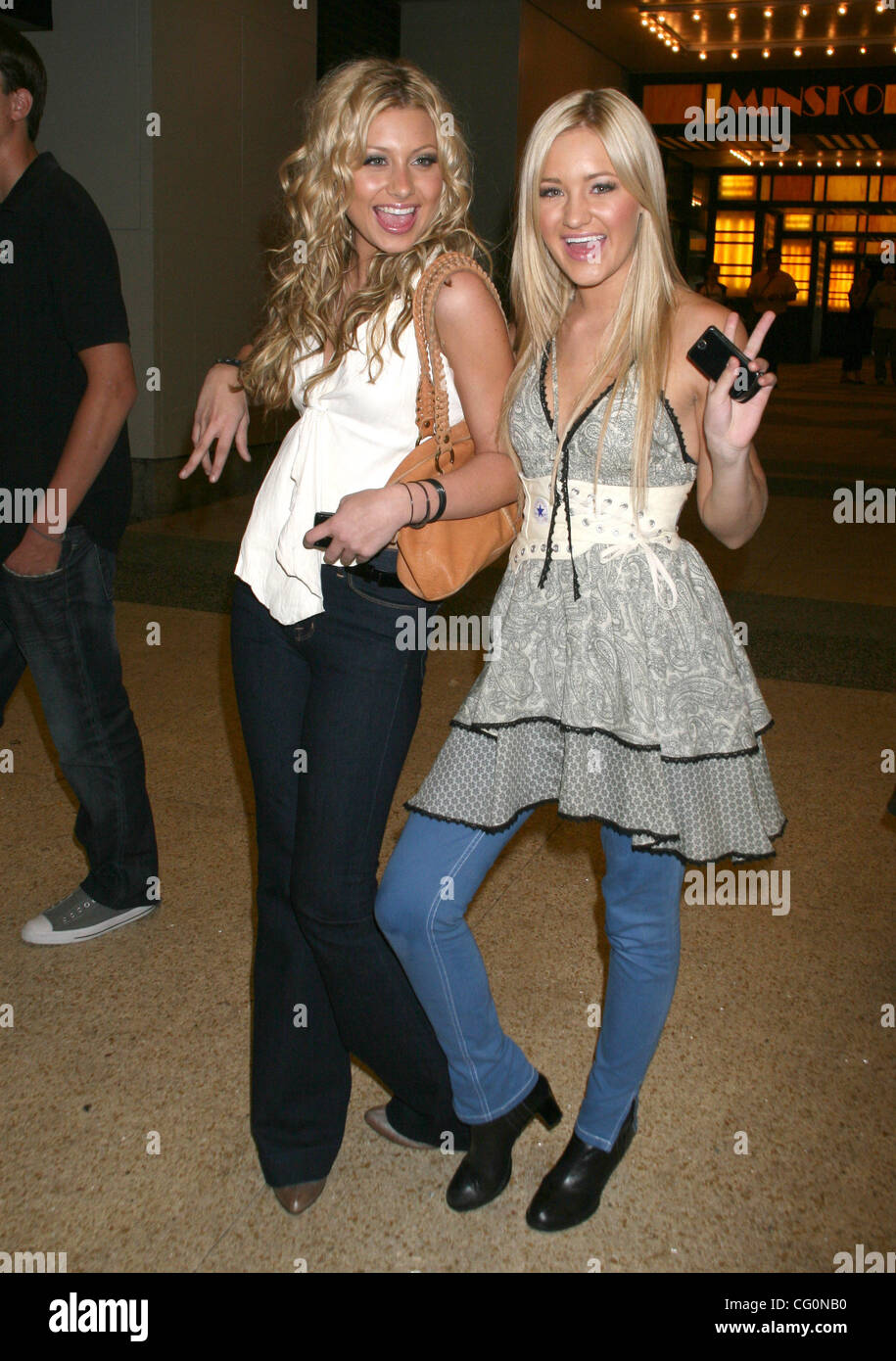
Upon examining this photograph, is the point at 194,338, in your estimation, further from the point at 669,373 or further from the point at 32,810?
the point at 669,373

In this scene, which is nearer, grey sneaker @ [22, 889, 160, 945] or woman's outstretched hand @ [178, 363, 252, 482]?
woman's outstretched hand @ [178, 363, 252, 482]

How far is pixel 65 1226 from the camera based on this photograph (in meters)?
2.20

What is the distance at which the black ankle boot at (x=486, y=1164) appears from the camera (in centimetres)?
227

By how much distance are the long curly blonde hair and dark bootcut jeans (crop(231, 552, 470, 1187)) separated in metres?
0.40

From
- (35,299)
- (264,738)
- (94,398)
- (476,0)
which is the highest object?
(476,0)

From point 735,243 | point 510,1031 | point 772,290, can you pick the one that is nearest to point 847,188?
point 735,243

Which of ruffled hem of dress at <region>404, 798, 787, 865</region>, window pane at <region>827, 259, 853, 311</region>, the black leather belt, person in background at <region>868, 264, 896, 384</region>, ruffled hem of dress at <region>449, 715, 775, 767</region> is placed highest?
window pane at <region>827, 259, 853, 311</region>

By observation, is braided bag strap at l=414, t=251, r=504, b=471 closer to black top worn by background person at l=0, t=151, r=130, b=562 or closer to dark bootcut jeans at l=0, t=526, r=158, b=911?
black top worn by background person at l=0, t=151, r=130, b=562

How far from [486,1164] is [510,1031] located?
639 mm

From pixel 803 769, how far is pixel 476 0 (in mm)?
13377

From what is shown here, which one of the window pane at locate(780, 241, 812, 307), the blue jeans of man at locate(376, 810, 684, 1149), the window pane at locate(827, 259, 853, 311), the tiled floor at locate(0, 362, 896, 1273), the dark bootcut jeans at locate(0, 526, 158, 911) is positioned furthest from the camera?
the window pane at locate(827, 259, 853, 311)

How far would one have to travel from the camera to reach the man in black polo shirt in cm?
288

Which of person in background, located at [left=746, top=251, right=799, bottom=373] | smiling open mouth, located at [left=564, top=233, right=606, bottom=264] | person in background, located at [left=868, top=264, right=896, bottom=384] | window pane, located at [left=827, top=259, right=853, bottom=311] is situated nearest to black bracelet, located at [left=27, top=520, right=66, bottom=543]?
smiling open mouth, located at [left=564, top=233, right=606, bottom=264]
